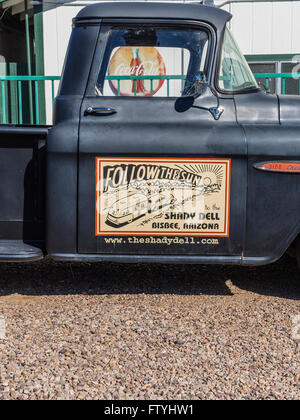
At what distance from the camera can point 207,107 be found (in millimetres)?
3832

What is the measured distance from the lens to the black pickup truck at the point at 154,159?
12.2 ft

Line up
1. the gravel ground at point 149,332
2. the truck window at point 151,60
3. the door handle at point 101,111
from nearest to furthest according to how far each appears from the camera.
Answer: the gravel ground at point 149,332 < the door handle at point 101,111 < the truck window at point 151,60

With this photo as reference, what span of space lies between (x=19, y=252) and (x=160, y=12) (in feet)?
6.18

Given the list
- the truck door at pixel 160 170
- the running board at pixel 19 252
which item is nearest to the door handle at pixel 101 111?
the truck door at pixel 160 170

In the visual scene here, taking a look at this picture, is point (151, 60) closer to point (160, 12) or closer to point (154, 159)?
point (160, 12)

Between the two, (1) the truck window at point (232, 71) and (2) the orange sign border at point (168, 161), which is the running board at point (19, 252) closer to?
(2) the orange sign border at point (168, 161)

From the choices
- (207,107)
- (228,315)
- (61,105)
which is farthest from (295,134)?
(61,105)

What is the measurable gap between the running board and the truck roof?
1640 mm

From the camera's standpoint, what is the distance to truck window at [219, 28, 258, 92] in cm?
394

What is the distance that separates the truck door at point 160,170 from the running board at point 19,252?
30 centimetres

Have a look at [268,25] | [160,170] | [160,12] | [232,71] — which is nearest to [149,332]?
[160,170]

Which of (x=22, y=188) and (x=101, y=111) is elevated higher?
(x=101, y=111)

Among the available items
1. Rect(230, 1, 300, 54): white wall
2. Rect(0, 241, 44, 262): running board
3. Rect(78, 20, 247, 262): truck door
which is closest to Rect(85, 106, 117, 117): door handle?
Rect(78, 20, 247, 262): truck door

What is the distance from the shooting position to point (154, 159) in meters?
3.72
